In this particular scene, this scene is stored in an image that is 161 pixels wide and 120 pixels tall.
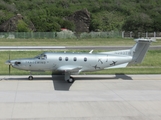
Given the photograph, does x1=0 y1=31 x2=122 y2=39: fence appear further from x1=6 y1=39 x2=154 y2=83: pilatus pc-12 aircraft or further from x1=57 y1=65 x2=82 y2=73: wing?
x1=57 y1=65 x2=82 y2=73: wing

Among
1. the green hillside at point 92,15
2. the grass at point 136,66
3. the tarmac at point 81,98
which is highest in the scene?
the green hillside at point 92,15

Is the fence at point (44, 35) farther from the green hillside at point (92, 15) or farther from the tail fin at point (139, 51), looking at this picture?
the tail fin at point (139, 51)

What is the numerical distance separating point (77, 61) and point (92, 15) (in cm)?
8290

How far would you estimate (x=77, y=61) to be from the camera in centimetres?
1886

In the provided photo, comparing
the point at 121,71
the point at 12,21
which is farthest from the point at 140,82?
the point at 12,21

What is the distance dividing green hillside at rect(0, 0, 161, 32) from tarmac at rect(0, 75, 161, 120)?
194 feet

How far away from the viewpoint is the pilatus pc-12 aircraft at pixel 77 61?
18.6m

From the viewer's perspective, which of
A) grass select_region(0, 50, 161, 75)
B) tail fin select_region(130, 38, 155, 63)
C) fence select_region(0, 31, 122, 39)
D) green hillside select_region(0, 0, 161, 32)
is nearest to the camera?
tail fin select_region(130, 38, 155, 63)

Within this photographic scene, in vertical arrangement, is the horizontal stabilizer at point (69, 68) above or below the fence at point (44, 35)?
below

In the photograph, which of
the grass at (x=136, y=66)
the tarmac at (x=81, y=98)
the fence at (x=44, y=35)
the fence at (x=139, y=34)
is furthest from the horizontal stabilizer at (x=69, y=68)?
the fence at (x=139, y=34)

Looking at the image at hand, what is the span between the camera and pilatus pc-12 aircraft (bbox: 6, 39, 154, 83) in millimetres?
18609

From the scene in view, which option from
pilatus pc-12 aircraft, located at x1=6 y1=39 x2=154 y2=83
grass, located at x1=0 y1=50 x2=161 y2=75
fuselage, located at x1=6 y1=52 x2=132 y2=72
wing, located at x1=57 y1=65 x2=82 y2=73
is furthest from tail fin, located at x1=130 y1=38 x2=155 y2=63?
wing, located at x1=57 y1=65 x2=82 y2=73

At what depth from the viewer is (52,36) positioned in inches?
2616

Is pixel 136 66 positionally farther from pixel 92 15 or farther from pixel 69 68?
pixel 92 15
